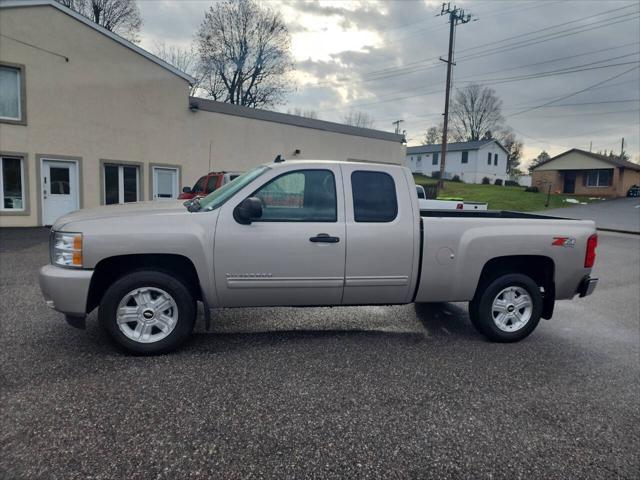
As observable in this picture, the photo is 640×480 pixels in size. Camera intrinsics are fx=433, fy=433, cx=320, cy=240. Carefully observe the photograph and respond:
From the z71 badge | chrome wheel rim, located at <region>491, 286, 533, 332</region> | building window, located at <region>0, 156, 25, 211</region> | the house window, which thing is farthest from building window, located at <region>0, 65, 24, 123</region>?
the house window

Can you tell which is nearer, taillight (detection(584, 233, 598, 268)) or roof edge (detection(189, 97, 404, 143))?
taillight (detection(584, 233, 598, 268))

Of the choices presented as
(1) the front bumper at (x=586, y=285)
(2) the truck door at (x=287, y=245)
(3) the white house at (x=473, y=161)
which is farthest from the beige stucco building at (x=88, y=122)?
(3) the white house at (x=473, y=161)

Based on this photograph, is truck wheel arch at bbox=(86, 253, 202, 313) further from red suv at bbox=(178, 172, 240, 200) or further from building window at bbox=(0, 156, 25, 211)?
building window at bbox=(0, 156, 25, 211)

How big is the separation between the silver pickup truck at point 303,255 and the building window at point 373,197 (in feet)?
0.04

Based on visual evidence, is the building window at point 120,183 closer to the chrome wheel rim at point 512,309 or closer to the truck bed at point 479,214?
the truck bed at point 479,214

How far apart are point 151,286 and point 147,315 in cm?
29

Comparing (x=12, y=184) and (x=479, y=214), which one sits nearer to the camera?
(x=479, y=214)

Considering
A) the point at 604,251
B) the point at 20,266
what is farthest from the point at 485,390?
the point at 604,251

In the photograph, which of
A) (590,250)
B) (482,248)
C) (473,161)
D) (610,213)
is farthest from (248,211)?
(473,161)

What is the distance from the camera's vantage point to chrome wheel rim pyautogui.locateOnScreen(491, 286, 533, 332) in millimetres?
4984

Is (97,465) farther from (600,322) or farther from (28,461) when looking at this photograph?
(600,322)

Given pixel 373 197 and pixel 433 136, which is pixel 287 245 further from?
pixel 433 136

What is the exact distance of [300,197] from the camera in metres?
4.52

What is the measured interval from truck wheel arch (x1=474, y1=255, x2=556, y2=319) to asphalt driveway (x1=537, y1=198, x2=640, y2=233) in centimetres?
1908
